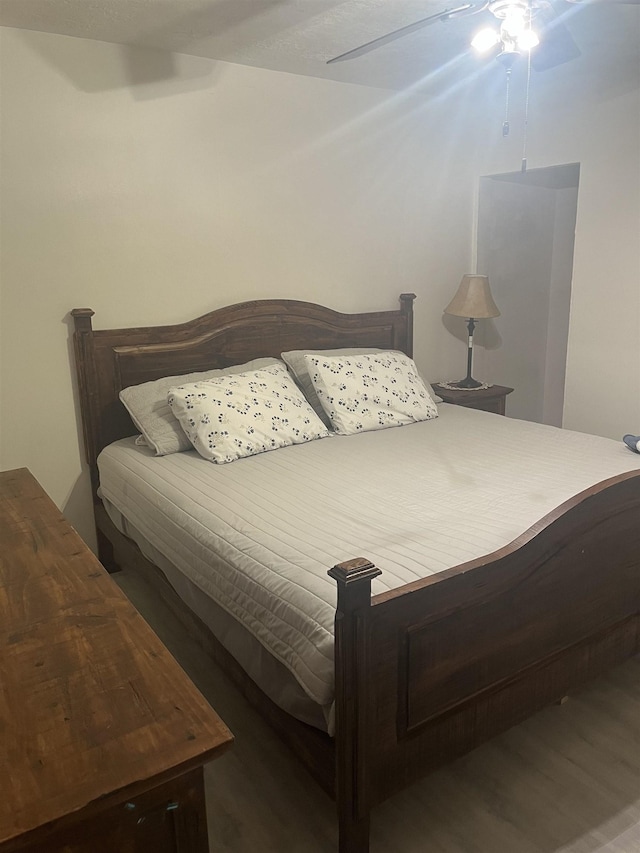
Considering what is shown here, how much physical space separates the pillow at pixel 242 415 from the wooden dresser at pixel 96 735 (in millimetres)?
1168

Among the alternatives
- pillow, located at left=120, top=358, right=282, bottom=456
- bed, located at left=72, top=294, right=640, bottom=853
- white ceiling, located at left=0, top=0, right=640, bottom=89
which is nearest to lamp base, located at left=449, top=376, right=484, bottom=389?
bed, located at left=72, top=294, right=640, bottom=853

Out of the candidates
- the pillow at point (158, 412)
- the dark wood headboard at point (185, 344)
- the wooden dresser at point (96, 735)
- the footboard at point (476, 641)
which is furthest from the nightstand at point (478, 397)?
the wooden dresser at point (96, 735)

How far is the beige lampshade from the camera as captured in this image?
3.65 m

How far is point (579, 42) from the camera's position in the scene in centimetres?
259

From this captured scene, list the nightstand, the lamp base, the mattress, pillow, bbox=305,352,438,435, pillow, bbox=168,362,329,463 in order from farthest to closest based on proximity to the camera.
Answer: the lamp base → the nightstand → pillow, bbox=305,352,438,435 → pillow, bbox=168,362,329,463 → the mattress

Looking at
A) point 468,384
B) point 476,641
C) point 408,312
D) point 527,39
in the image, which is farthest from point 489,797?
point 408,312

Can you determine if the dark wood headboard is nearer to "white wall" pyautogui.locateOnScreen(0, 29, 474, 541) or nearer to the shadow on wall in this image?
"white wall" pyautogui.locateOnScreen(0, 29, 474, 541)

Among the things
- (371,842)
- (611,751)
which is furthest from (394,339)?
(371,842)

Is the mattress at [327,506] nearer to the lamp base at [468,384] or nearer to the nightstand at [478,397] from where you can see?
the nightstand at [478,397]

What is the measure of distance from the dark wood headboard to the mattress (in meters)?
0.18

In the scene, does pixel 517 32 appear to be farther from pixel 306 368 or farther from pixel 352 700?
pixel 352 700

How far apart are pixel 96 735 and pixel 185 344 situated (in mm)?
2210

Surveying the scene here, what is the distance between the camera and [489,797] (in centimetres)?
170

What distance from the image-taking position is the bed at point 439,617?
4.43 feet
